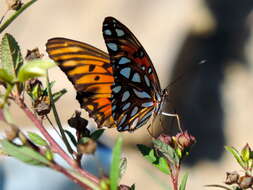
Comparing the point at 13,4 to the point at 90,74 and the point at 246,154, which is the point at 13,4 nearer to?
the point at 90,74

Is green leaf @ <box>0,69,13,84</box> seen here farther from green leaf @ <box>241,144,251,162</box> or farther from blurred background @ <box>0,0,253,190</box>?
blurred background @ <box>0,0,253,190</box>

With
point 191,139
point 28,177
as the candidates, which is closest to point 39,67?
point 191,139

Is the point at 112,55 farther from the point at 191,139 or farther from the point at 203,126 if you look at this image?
the point at 203,126

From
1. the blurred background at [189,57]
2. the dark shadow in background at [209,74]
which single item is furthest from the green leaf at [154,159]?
the dark shadow in background at [209,74]

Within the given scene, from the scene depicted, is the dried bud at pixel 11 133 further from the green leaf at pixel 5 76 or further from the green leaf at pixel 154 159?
the green leaf at pixel 154 159

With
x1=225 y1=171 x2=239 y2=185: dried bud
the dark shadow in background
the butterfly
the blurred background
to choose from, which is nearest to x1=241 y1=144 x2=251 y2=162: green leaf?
x1=225 y1=171 x2=239 y2=185: dried bud
